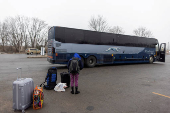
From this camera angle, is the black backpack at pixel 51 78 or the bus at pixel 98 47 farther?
the bus at pixel 98 47

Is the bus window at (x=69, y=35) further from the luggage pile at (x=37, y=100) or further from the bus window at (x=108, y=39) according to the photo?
the luggage pile at (x=37, y=100)

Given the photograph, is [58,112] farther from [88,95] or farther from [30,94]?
[88,95]

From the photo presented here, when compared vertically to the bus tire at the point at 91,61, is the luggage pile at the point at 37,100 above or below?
below

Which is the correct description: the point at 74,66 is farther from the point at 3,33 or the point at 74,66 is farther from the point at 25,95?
the point at 3,33

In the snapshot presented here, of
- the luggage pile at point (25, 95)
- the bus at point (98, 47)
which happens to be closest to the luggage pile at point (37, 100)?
the luggage pile at point (25, 95)

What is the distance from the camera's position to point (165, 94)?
5.08 meters

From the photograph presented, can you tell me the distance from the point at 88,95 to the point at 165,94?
296 cm

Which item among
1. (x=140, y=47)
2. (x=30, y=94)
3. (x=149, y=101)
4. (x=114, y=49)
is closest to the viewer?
(x=30, y=94)

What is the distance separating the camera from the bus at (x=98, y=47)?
1095 centimetres

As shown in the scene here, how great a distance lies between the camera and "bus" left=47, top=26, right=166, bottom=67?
11.0 meters

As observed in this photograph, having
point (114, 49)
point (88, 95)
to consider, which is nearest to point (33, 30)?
point (114, 49)

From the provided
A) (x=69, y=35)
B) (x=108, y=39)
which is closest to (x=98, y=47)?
(x=108, y=39)

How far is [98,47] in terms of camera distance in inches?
514

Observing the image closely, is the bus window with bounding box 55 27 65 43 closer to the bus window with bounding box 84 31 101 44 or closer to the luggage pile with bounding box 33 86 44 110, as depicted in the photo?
the bus window with bounding box 84 31 101 44
